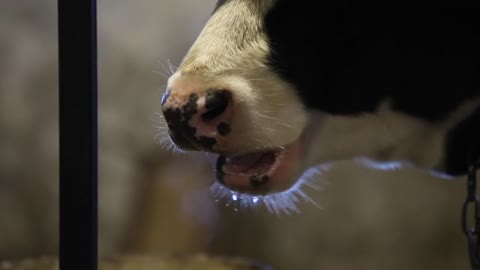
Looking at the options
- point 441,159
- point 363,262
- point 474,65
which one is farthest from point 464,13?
point 363,262

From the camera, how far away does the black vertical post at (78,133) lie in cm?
50

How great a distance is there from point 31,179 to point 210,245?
417 millimetres

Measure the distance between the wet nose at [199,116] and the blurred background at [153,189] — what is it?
0.80 m

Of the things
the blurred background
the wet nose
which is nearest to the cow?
the wet nose

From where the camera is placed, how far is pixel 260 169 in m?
0.61

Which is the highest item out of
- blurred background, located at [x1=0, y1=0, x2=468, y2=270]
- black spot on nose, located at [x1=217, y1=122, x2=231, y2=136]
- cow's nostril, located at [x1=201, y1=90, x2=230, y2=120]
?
cow's nostril, located at [x1=201, y1=90, x2=230, y2=120]

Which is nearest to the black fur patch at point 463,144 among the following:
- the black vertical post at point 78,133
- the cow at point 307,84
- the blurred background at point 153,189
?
the cow at point 307,84

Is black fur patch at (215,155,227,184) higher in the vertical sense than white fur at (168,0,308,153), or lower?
lower

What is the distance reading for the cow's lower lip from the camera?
597 mm

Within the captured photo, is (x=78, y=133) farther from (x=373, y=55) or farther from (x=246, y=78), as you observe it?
(x=373, y=55)

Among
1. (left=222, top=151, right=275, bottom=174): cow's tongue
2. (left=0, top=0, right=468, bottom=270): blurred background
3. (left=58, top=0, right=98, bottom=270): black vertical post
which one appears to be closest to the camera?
(left=58, top=0, right=98, bottom=270): black vertical post

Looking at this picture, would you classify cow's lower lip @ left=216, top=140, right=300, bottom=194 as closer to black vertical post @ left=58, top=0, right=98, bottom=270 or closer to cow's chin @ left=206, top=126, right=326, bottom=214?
cow's chin @ left=206, top=126, right=326, bottom=214

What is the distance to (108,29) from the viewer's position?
4.44ft

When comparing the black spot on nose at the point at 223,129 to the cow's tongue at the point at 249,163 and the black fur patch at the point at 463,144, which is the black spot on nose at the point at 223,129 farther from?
the black fur patch at the point at 463,144
